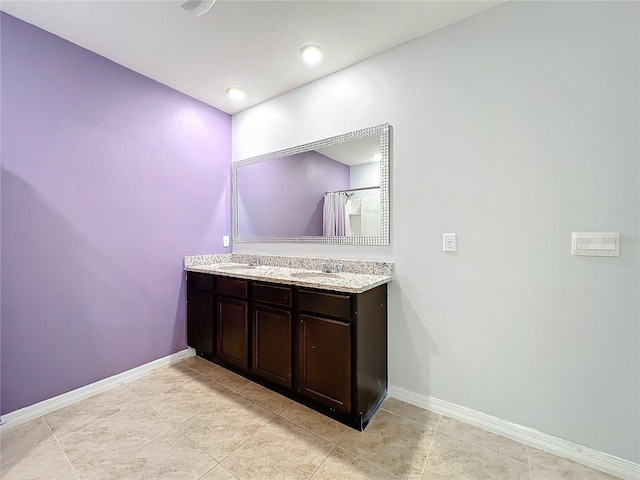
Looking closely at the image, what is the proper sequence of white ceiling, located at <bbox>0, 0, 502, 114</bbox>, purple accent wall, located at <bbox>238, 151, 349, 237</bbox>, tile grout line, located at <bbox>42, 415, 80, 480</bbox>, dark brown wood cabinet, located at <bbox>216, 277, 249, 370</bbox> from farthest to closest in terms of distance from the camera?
1. purple accent wall, located at <bbox>238, 151, 349, 237</bbox>
2. dark brown wood cabinet, located at <bbox>216, 277, 249, 370</bbox>
3. white ceiling, located at <bbox>0, 0, 502, 114</bbox>
4. tile grout line, located at <bbox>42, 415, 80, 480</bbox>

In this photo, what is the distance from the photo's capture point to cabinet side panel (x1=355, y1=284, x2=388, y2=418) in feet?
5.56

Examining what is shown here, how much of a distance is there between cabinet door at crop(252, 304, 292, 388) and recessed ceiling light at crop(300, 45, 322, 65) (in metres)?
1.92

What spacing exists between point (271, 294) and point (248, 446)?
91 cm

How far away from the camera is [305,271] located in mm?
2398

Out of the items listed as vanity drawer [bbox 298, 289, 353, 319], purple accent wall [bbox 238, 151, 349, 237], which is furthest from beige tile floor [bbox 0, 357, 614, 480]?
purple accent wall [bbox 238, 151, 349, 237]

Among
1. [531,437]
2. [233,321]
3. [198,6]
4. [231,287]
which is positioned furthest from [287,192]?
[531,437]

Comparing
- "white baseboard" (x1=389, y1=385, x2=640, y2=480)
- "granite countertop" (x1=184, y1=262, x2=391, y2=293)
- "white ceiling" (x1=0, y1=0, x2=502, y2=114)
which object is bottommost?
"white baseboard" (x1=389, y1=385, x2=640, y2=480)

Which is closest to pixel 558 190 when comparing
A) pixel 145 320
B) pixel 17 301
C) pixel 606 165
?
pixel 606 165

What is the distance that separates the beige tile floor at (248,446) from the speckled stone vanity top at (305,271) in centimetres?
87

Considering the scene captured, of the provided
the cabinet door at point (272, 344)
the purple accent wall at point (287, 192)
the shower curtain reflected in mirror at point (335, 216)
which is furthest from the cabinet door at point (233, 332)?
the shower curtain reflected in mirror at point (335, 216)

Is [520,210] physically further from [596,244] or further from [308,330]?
[308,330]

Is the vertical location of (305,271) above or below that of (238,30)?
below

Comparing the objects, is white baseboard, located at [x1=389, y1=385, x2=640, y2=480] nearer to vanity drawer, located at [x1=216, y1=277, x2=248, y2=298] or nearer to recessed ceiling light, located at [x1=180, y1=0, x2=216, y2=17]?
vanity drawer, located at [x1=216, y1=277, x2=248, y2=298]

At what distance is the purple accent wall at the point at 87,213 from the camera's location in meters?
1.79
